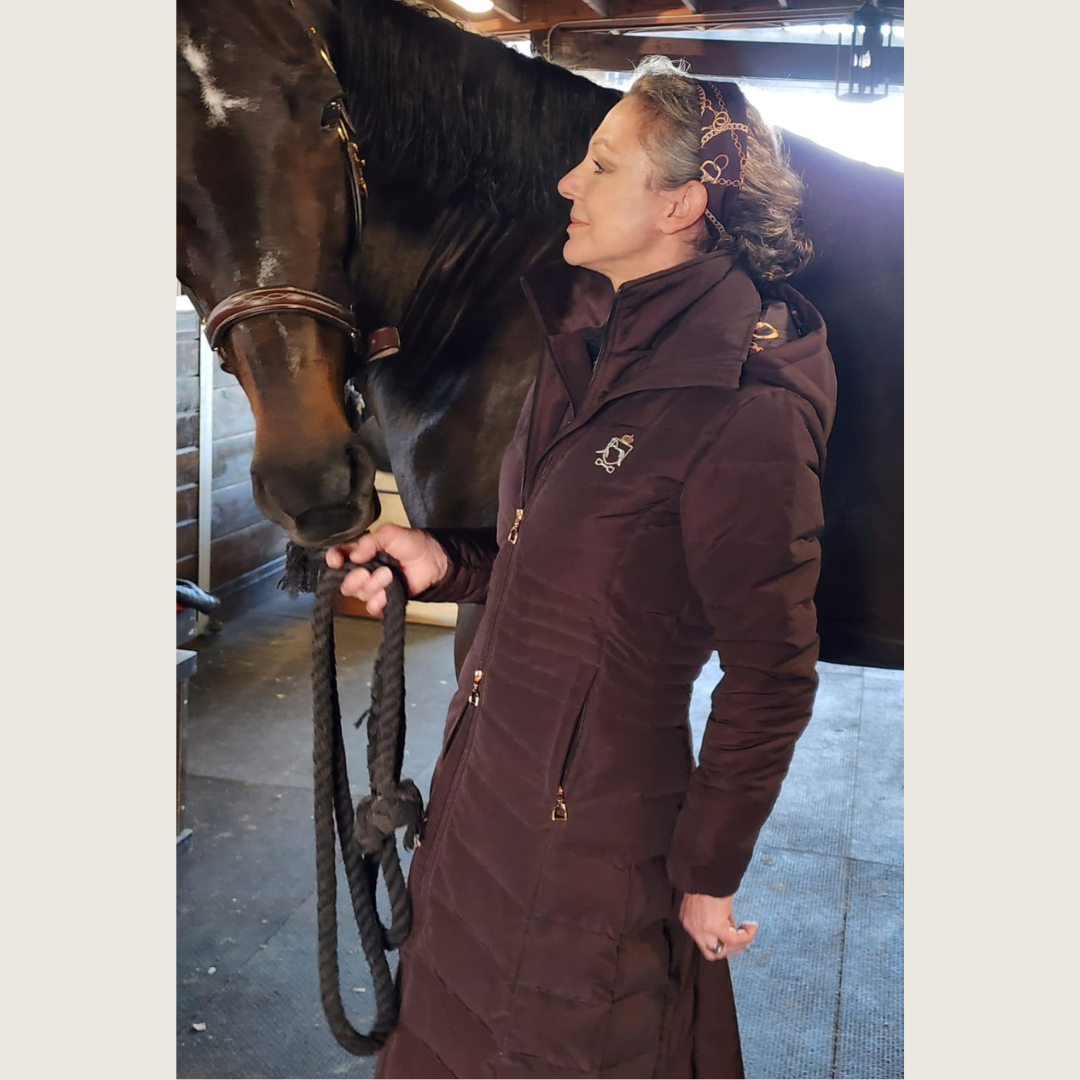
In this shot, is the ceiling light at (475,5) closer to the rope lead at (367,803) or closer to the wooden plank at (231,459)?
the rope lead at (367,803)

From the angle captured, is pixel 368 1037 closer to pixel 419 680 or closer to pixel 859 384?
pixel 859 384

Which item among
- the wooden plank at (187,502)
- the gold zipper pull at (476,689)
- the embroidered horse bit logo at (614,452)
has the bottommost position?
the wooden plank at (187,502)

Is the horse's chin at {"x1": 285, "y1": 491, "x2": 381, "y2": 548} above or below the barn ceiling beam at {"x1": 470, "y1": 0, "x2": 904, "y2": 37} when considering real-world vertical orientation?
below

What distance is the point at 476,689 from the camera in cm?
95

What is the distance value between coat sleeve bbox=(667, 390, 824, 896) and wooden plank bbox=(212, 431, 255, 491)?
3.12 metres

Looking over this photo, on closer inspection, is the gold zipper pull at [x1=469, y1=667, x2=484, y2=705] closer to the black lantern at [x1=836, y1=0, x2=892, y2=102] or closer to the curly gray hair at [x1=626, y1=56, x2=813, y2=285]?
the curly gray hair at [x1=626, y1=56, x2=813, y2=285]

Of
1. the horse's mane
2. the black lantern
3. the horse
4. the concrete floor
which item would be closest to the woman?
the horse

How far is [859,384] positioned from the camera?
4.26 feet

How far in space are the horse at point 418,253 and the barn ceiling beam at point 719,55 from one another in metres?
0.91

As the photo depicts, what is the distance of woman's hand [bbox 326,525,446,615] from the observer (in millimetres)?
931

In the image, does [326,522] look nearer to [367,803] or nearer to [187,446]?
[367,803]

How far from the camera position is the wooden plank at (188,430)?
3.48 metres

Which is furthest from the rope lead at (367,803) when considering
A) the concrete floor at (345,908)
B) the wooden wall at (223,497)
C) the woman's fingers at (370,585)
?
the wooden wall at (223,497)

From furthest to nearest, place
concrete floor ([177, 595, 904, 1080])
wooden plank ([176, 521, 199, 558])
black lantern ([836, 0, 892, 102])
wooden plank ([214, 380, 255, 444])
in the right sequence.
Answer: wooden plank ([214, 380, 255, 444])
wooden plank ([176, 521, 199, 558])
black lantern ([836, 0, 892, 102])
concrete floor ([177, 595, 904, 1080])
